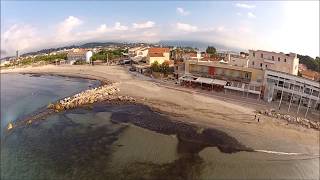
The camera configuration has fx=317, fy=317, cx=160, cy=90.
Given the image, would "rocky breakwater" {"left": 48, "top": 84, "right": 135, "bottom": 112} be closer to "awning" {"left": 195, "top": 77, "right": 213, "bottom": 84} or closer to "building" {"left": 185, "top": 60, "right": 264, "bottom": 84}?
"awning" {"left": 195, "top": 77, "right": 213, "bottom": 84}

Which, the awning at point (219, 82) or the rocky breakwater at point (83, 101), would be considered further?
the awning at point (219, 82)

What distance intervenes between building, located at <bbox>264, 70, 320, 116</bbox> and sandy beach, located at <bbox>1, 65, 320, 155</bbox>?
111 inches

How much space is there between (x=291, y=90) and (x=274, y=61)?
650 cm

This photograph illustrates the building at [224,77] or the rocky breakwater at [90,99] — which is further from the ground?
the building at [224,77]

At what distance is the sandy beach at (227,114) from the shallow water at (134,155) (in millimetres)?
1839

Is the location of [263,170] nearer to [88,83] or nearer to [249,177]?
[249,177]

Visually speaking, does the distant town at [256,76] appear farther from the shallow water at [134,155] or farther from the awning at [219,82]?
the shallow water at [134,155]

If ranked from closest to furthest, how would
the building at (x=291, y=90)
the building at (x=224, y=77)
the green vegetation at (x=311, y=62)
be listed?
the building at (x=291, y=90) < the building at (x=224, y=77) < the green vegetation at (x=311, y=62)

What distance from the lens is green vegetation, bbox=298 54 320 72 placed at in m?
62.6

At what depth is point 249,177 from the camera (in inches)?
893

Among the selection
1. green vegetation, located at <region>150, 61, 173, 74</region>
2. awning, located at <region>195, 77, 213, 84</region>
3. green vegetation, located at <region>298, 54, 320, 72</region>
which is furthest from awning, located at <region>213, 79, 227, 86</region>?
green vegetation, located at <region>298, 54, 320, 72</region>

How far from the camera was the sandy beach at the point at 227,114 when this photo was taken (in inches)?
1139

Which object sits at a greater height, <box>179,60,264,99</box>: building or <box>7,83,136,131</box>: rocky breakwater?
<box>179,60,264,99</box>: building

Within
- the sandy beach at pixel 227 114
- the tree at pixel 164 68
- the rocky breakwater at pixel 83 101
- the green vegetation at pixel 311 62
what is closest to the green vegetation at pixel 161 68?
the tree at pixel 164 68
